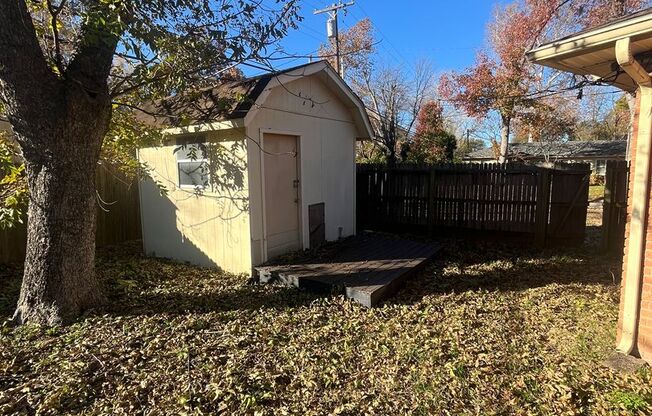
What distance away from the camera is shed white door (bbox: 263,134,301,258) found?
6227mm

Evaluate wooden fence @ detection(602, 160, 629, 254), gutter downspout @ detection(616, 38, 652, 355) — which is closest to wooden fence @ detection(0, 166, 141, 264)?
gutter downspout @ detection(616, 38, 652, 355)

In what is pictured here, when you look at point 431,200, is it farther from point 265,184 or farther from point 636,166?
point 636,166

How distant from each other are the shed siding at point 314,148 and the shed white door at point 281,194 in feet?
0.49

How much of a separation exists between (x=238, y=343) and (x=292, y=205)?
3.44 metres

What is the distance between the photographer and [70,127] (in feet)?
12.7

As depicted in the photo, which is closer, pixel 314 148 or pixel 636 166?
pixel 636 166

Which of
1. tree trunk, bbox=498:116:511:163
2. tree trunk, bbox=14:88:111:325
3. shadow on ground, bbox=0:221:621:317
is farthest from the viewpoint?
tree trunk, bbox=498:116:511:163

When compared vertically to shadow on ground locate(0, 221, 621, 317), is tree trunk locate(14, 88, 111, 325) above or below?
above

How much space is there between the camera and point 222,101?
515 centimetres

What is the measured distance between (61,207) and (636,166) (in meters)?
5.65

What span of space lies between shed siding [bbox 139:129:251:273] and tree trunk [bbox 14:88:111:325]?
2127 millimetres

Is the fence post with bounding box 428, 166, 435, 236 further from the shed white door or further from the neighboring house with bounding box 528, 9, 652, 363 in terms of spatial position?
the neighboring house with bounding box 528, 9, 652, 363

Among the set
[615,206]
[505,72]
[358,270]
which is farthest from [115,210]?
[505,72]

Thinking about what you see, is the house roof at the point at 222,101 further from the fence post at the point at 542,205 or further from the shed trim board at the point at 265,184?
the fence post at the point at 542,205
